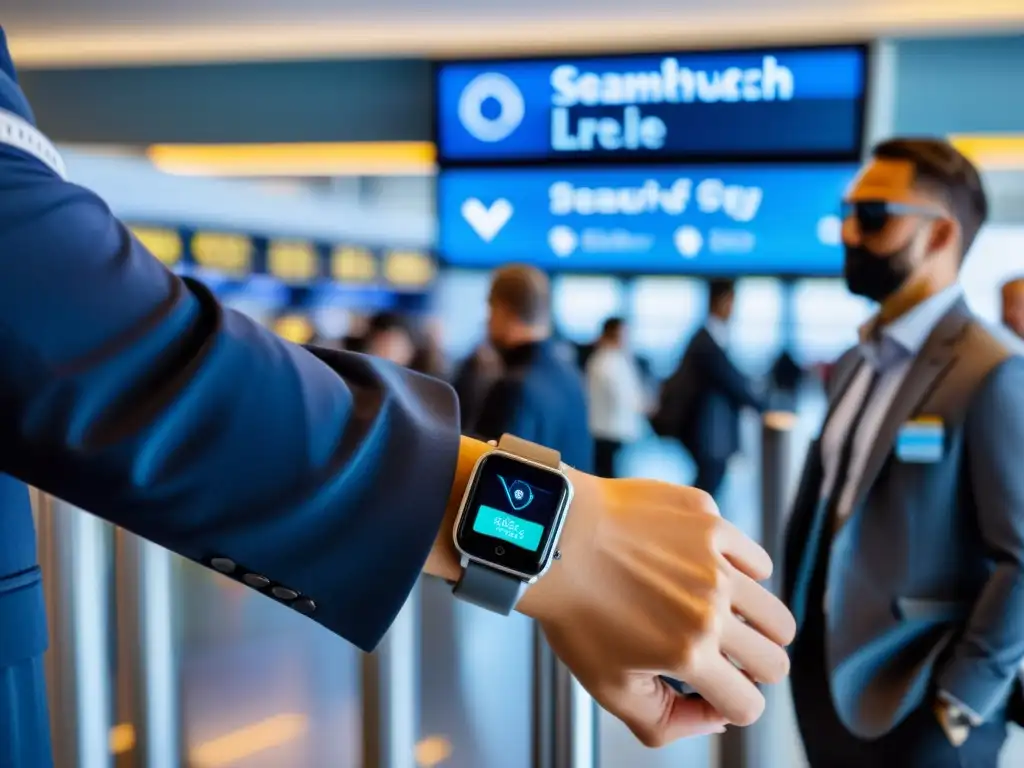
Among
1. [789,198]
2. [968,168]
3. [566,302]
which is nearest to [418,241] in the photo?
[566,302]

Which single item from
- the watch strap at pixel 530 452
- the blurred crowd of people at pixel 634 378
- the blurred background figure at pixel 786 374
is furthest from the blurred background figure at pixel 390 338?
the watch strap at pixel 530 452

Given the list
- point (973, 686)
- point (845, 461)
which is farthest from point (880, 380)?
point (973, 686)

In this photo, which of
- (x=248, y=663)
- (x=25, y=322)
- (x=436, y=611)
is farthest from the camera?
(x=436, y=611)

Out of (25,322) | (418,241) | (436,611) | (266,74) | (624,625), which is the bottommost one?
(436,611)

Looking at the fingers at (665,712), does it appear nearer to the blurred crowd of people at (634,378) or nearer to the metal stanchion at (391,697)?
the metal stanchion at (391,697)

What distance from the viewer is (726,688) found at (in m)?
0.65

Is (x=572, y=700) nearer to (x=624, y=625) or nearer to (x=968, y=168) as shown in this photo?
(x=624, y=625)

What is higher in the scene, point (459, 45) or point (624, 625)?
point (459, 45)

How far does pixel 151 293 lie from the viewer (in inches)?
22.9

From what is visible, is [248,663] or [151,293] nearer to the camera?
[151,293]

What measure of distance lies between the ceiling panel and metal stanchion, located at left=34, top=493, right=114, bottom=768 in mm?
4487

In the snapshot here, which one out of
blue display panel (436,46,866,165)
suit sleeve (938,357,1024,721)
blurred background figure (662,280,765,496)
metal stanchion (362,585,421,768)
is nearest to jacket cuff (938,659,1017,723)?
suit sleeve (938,357,1024,721)

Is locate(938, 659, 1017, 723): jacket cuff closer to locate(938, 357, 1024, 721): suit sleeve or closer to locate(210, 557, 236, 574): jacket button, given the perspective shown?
locate(938, 357, 1024, 721): suit sleeve

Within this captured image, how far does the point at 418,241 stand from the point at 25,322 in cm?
1468
